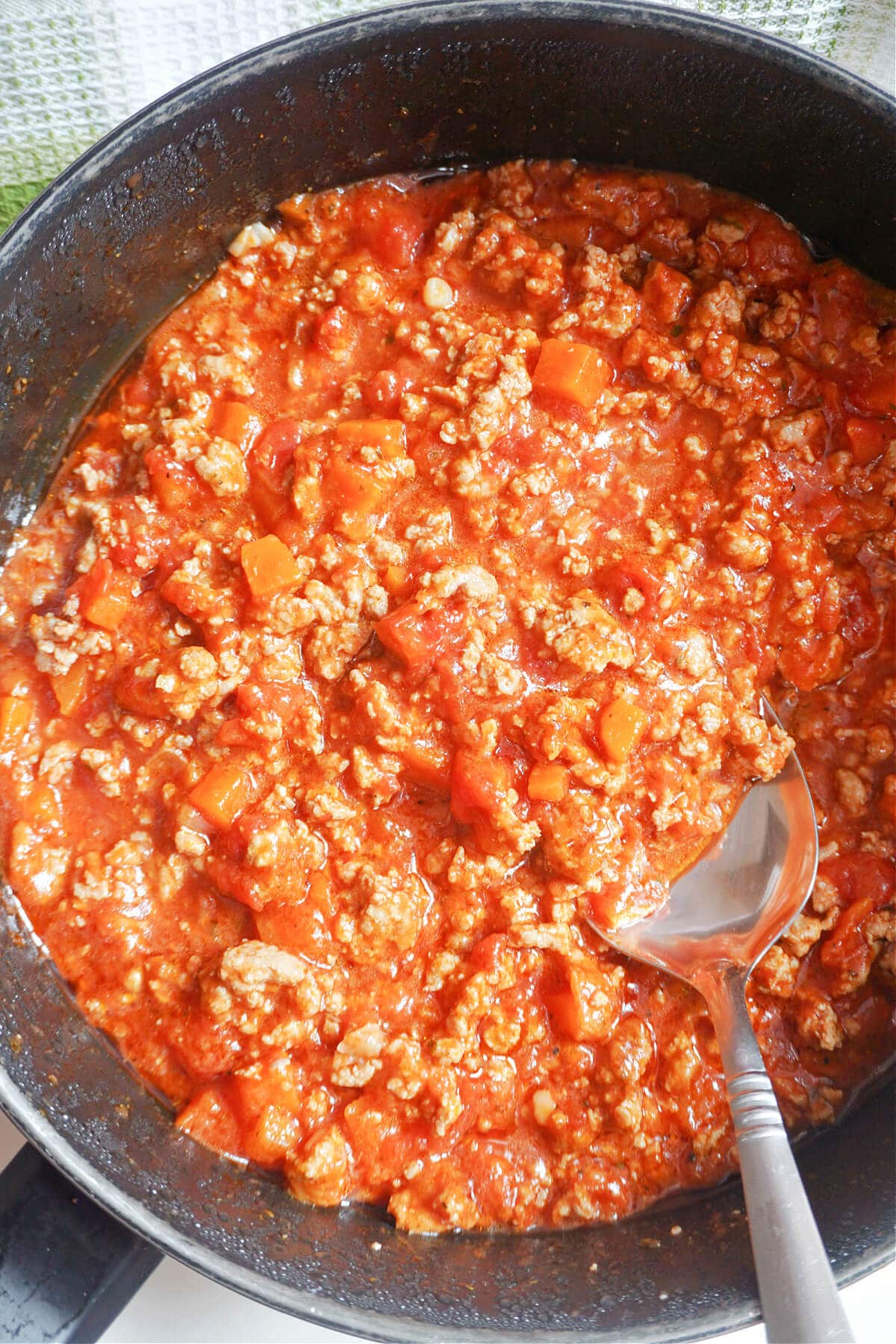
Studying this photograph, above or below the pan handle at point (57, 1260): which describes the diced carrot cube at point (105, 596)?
above

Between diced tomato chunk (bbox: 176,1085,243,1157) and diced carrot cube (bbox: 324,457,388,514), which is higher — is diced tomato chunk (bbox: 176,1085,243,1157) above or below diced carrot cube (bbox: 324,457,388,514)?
below

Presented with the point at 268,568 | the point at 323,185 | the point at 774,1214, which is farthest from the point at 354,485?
the point at 774,1214

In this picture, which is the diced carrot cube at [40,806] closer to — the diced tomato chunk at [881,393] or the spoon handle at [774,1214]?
the spoon handle at [774,1214]

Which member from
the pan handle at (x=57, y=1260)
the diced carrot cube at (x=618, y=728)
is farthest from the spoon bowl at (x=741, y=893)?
the pan handle at (x=57, y=1260)

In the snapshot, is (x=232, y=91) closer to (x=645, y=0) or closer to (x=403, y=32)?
(x=403, y=32)

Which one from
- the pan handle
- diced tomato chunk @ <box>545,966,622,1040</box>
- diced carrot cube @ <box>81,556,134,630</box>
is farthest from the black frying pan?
diced tomato chunk @ <box>545,966,622,1040</box>

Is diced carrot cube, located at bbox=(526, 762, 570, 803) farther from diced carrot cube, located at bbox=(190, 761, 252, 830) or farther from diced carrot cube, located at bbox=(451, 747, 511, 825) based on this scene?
diced carrot cube, located at bbox=(190, 761, 252, 830)
